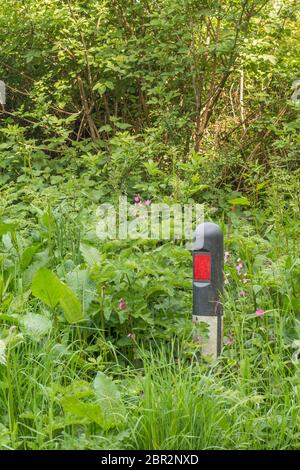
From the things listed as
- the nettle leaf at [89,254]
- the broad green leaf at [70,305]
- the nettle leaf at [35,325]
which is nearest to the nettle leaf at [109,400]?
the nettle leaf at [35,325]

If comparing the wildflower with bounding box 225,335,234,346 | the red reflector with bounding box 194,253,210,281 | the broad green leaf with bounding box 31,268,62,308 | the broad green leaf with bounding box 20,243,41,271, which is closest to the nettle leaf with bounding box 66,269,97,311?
the broad green leaf with bounding box 31,268,62,308

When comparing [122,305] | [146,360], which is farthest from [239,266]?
[146,360]

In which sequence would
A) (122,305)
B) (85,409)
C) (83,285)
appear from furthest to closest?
(83,285)
(122,305)
(85,409)

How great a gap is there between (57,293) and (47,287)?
0.19 feet

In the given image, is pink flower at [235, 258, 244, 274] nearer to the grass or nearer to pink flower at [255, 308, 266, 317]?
the grass

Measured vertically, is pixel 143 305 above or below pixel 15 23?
below

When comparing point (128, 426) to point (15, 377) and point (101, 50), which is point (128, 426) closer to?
point (15, 377)

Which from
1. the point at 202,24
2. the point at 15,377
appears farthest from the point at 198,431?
the point at 202,24

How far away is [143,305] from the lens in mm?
4043

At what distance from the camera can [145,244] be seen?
448 cm

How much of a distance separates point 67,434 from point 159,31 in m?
5.44

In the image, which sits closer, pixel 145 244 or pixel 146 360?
pixel 146 360

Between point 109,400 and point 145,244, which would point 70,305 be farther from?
point 109,400

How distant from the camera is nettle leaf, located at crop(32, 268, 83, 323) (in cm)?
402
